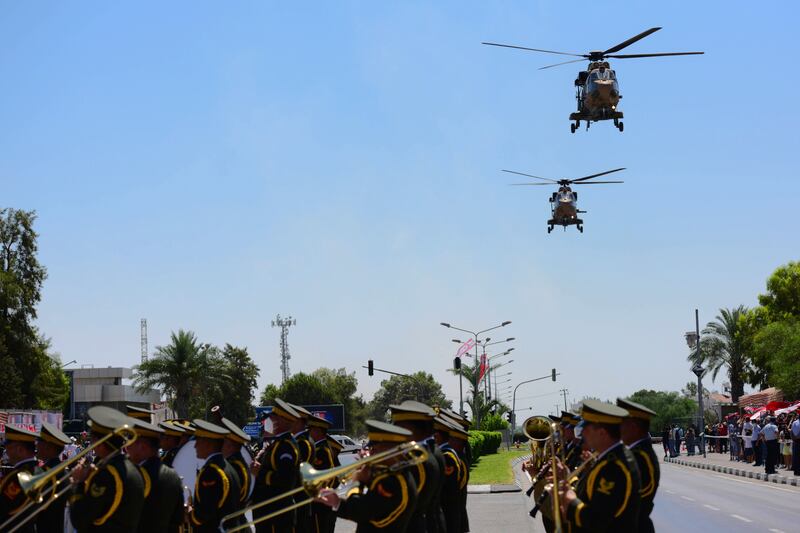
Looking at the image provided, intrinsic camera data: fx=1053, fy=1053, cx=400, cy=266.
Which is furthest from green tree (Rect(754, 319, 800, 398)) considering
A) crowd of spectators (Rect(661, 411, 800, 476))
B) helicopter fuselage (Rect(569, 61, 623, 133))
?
helicopter fuselage (Rect(569, 61, 623, 133))

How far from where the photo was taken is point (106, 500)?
721 centimetres

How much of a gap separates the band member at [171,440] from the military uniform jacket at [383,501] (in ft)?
14.4

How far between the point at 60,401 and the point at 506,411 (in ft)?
147

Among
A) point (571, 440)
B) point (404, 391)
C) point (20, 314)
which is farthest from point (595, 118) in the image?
point (404, 391)

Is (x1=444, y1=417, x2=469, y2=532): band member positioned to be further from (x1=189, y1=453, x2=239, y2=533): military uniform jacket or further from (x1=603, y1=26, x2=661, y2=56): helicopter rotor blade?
(x1=603, y1=26, x2=661, y2=56): helicopter rotor blade

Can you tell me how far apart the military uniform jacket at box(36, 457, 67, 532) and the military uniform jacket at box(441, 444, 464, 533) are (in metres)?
3.61

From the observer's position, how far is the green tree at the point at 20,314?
197ft

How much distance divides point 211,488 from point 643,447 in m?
3.77

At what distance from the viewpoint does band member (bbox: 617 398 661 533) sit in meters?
7.63

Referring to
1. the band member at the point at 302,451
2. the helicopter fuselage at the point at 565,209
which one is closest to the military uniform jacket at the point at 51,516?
Answer: the band member at the point at 302,451

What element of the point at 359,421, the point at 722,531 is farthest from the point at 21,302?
the point at 359,421

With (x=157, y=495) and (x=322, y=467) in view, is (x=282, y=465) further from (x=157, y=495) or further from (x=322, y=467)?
(x=157, y=495)

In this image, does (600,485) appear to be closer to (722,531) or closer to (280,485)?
(280,485)

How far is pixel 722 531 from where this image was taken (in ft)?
58.2
